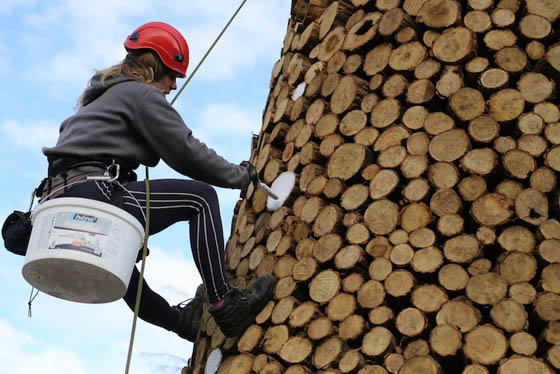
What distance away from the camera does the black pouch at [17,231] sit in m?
3.50

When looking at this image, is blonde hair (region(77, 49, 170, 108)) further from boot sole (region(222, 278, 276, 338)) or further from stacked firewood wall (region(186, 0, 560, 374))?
boot sole (region(222, 278, 276, 338))

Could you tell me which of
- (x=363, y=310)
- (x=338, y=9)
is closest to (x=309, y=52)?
(x=338, y=9)

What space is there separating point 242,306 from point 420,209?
0.96m

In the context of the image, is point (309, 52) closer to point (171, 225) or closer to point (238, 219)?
point (238, 219)

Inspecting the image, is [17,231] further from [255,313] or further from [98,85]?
[255,313]

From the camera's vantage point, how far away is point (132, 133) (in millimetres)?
3551

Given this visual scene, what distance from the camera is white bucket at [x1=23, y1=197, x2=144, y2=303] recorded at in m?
3.12

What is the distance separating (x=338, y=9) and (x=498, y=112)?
1.35 meters

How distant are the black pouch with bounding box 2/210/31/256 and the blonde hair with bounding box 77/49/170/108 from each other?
603 mm

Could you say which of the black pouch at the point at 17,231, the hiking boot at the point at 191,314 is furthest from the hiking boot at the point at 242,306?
the black pouch at the point at 17,231

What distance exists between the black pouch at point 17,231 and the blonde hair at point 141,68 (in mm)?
603

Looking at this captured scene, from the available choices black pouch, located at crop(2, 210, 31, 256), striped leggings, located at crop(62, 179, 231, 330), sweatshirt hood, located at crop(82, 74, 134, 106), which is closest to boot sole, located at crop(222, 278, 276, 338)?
striped leggings, located at crop(62, 179, 231, 330)

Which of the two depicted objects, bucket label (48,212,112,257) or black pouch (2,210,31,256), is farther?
black pouch (2,210,31,256)

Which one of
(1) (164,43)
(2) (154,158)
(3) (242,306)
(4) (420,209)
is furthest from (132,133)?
(4) (420,209)
